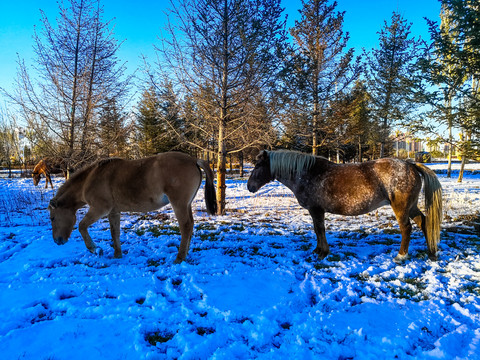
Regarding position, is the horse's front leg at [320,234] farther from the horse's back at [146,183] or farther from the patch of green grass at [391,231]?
the patch of green grass at [391,231]

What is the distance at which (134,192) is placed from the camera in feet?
13.7

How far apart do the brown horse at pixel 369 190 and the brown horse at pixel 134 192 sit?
1828 millimetres

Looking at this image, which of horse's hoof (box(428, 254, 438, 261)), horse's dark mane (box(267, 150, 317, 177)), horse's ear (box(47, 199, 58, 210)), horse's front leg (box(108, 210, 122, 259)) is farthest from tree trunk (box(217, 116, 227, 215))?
horse's hoof (box(428, 254, 438, 261))

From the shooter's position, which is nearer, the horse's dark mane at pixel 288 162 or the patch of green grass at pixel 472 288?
the patch of green grass at pixel 472 288

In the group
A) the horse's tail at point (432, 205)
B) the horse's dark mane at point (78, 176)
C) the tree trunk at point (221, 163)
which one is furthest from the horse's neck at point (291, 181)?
the tree trunk at point (221, 163)

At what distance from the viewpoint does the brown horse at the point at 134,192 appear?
4.09 meters

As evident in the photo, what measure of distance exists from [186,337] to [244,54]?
7.24 meters

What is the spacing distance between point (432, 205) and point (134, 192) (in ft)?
17.0

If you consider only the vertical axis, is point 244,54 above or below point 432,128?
above

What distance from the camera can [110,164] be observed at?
4469 millimetres

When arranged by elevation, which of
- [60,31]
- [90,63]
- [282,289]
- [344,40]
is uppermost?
[344,40]

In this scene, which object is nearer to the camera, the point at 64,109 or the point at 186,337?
the point at 186,337

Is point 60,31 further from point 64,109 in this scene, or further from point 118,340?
point 118,340

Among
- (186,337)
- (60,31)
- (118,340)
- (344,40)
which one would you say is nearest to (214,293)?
(186,337)
